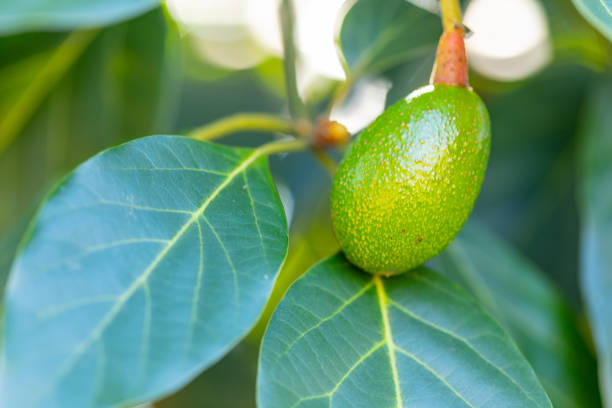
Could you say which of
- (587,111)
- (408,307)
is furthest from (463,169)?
(587,111)

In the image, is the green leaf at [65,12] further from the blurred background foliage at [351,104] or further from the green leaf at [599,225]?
the green leaf at [599,225]

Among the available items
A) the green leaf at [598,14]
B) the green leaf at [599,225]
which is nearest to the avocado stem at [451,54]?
the green leaf at [598,14]

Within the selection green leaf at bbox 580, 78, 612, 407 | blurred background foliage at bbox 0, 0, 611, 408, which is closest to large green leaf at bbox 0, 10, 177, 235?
blurred background foliage at bbox 0, 0, 611, 408

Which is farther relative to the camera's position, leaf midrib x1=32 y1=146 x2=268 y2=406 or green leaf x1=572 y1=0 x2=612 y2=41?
green leaf x1=572 y1=0 x2=612 y2=41

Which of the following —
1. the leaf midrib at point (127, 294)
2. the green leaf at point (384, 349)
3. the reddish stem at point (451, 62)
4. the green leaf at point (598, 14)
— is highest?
the green leaf at point (598, 14)

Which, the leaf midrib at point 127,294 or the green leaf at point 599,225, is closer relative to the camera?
the leaf midrib at point 127,294

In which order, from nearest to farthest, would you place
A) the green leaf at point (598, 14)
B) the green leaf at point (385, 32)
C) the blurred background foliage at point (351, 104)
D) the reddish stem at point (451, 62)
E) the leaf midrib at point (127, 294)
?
the leaf midrib at point (127, 294), the green leaf at point (598, 14), the reddish stem at point (451, 62), the green leaf at point (385, 32), the blurred background foliage at point (351, 104)

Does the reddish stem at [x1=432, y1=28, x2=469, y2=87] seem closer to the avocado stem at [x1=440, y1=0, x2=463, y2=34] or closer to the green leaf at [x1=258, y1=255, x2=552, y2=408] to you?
the avocado stem at [x1=440, y1=0, x2=463, y2=34]
